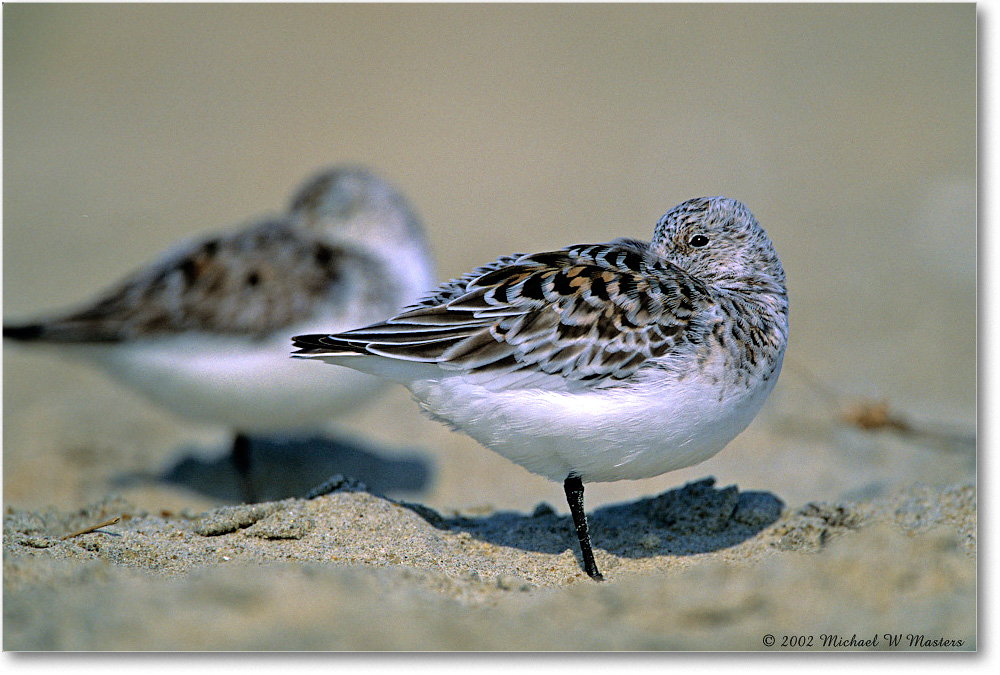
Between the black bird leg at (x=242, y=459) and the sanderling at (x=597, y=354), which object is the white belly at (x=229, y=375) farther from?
the sanderling at (x=597, y=354)

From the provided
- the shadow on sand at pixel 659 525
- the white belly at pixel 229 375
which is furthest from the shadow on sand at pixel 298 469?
the shadow on sand at pixel 659 525

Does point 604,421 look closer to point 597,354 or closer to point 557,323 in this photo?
point 597,354

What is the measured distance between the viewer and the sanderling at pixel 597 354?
3309 millimetres

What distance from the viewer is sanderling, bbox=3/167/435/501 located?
17.1 ft

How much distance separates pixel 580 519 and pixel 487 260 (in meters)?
5.20

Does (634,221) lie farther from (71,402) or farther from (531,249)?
(71,402)

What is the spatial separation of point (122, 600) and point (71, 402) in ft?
15.4

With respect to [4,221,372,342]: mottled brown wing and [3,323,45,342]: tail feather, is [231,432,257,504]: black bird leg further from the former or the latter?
[3,323,45,342]: tail feather

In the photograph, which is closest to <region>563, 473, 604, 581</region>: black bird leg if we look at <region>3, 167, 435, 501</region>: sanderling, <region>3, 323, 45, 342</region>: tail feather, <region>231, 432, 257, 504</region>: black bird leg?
<region>3, 167, 435, 501</region>: sanderling

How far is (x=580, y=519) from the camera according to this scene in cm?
358

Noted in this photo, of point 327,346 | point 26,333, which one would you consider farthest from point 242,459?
point 327,346

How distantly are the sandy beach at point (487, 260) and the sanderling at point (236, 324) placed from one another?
284mm

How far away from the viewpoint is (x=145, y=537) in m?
3.72

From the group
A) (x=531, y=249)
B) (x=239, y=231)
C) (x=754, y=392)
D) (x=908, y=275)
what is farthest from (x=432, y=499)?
(x=908, y=275)
